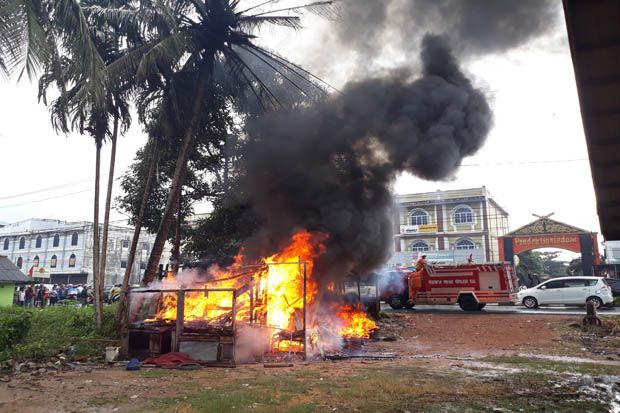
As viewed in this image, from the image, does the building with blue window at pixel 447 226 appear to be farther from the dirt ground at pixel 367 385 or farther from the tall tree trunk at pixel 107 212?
the tall tree trunk at pixel 107 212

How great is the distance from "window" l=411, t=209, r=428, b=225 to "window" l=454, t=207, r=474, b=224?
2.75m

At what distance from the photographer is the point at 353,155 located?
13867 mm

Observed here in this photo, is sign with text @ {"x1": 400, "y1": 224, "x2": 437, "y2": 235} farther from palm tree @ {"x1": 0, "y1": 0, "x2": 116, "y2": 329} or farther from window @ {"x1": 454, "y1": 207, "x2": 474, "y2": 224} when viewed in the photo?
palm tree @ {"x1": 0, "y1": 0, "x2": 116, "y2": 329}

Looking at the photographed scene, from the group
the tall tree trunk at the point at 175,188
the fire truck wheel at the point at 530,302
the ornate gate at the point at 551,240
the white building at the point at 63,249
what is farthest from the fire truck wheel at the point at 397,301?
the white building at the point at 63,249

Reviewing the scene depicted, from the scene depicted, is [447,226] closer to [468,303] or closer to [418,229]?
[418,229]

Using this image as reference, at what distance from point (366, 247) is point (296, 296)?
11.0ft

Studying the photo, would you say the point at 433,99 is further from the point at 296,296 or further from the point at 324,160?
the point at 296,296

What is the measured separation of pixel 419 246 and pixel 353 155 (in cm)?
2907

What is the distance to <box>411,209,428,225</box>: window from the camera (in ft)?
134

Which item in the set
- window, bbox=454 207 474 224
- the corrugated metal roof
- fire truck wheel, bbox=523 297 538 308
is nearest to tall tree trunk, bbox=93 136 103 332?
the corrugated metal roof

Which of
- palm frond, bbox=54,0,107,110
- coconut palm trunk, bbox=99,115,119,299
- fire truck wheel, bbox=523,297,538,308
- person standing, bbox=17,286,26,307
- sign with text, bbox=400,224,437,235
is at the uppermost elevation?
sign with text, bbox=400,224,437,235

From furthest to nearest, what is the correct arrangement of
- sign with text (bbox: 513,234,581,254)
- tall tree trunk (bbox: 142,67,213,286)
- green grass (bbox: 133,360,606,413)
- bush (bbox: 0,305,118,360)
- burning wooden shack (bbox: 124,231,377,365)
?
1. sign with text (bbox: 513,234,581,254)
2. tall tree trunk (bbox: 142,67,213,286)
3. bush (bbox: 0,305,118,360)
4. burning wooden shack (bbox: 124,231,377,365)
5. green grass (bbox: 133,360,606,413)

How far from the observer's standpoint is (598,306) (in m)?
18.6

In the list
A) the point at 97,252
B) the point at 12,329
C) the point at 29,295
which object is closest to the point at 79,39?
the point at 97,252
